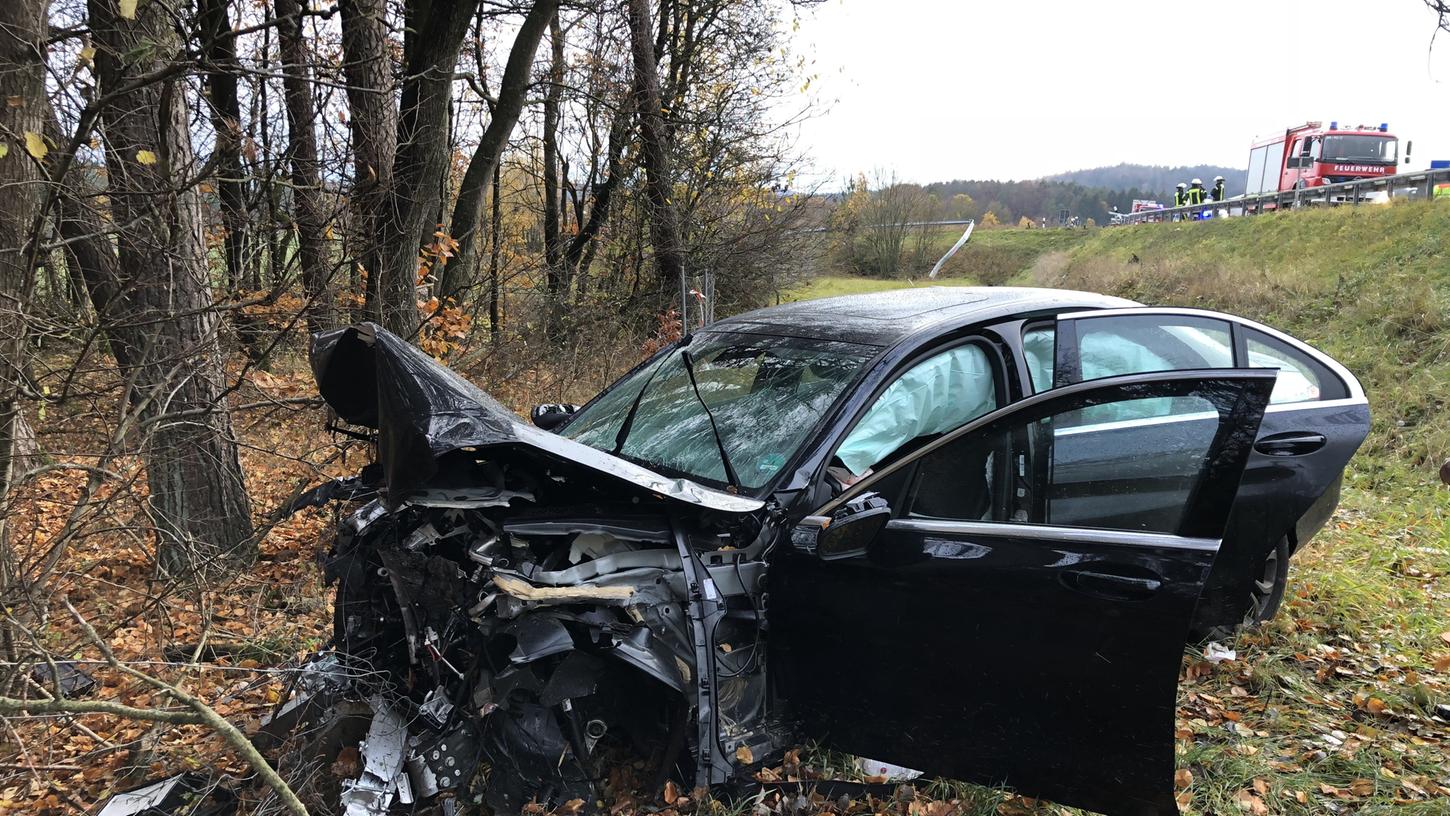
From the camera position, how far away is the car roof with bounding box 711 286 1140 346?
337 cm

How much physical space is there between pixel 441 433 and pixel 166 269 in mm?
3519

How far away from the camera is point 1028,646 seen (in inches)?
93.6

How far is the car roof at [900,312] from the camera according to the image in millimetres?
3367

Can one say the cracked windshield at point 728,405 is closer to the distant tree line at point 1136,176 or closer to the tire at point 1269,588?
the tire at point 1269,588

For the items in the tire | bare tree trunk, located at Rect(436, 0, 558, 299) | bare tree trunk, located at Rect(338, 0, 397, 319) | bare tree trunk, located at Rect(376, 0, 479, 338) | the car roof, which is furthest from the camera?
bare tree trunk, located at Rect(436, 0, 558, 299)

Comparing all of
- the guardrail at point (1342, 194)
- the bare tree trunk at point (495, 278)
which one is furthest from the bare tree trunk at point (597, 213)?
the guardrail at point (1342, 194)

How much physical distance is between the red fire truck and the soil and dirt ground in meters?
18.5

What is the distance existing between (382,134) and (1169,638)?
6.80 m

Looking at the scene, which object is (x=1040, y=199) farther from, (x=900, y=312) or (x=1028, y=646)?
(x=1028, y=646)

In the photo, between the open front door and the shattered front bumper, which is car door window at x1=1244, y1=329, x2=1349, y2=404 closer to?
the open front door

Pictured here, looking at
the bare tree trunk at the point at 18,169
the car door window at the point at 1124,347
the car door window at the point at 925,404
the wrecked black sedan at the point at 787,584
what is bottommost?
the wrecked black sedan at the point at 787,584

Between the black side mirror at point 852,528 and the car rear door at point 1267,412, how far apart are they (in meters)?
1.33

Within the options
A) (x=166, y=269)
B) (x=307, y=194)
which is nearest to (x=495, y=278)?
(x=307, y=194)

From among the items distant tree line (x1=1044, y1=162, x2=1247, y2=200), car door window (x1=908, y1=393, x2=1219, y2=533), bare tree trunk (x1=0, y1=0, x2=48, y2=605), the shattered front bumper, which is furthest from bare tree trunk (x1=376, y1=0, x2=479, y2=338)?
distant tree line (x1=1044, y1=162, x2=1247, y2=200)
